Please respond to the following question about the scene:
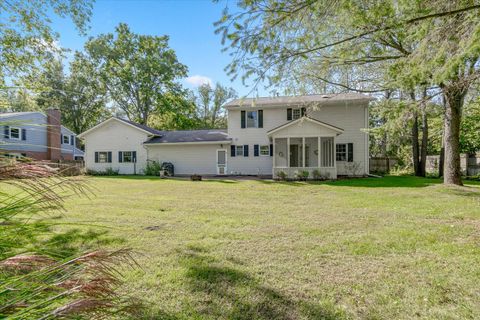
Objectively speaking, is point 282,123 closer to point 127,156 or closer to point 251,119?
point 251,119

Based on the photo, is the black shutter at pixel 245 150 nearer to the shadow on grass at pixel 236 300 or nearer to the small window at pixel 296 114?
the small window at pixel 296 114

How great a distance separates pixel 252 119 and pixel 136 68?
20.0 m

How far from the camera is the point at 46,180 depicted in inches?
52.1

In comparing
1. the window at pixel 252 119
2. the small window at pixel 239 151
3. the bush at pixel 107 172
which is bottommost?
the bush at pixel 107 172

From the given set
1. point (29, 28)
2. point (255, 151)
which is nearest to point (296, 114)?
point (255, 151)

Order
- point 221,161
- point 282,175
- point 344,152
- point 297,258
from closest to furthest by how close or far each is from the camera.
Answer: point 297,258
point 282,175
point 344,152
point 221,161

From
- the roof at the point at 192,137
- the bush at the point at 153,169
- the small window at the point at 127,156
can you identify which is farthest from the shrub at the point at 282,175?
the small window at the point at 127,156

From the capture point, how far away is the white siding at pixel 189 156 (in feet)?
66.8

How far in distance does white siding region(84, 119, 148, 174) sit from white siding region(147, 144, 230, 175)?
1.07 meters

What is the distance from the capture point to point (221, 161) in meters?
20.2

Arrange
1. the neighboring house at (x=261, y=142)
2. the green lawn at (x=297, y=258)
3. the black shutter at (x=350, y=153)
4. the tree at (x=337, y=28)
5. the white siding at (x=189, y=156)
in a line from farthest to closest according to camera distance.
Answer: the white siding at (x=189, y=156) < the black shutter at (x=350, y=153) < the neighboring house at (x=261, y=142) < the tree at (x=337, y=28) < the green lawn at (x=297, y=258)

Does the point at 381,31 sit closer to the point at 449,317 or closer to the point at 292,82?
the point at 292,82

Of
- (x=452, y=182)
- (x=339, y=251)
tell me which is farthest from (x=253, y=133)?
(x=339, y=251)

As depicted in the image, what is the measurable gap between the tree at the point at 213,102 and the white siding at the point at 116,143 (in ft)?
68.8
